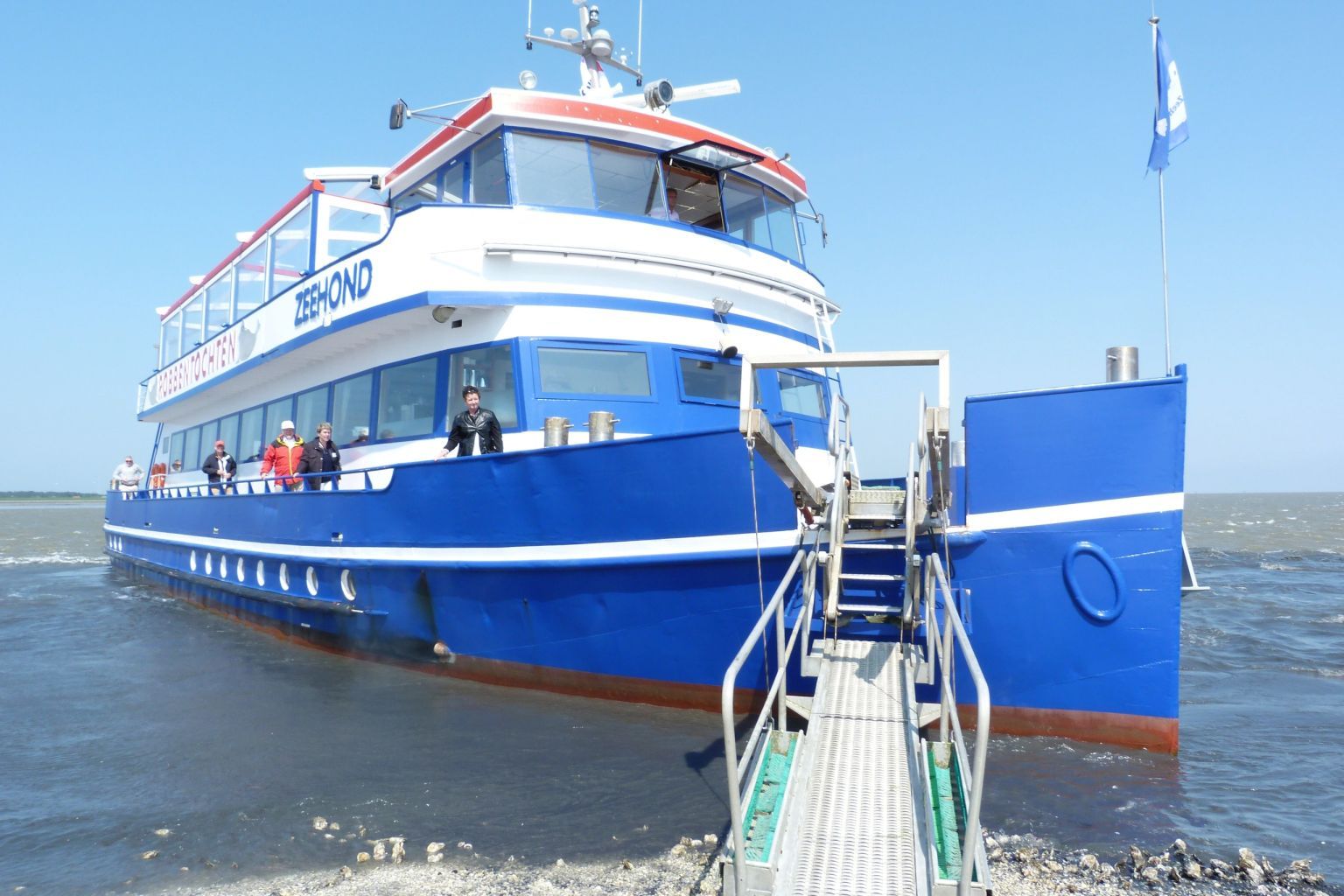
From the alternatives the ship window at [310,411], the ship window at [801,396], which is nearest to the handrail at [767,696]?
the ship window at [801,396]

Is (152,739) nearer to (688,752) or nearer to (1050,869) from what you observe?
(688,752)

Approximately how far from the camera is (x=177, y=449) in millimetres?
17125

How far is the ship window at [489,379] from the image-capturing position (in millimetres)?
7918

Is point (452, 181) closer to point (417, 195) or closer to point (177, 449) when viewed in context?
point (417, 195)

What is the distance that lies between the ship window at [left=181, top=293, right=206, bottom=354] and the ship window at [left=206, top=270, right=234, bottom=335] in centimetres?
47

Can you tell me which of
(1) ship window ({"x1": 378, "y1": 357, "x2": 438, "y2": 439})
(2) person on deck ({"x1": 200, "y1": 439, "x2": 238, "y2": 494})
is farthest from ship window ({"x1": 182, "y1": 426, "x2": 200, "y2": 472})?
(1) ship window ({"x1": 378, "y1": 357, "x2": 438, "y2": 439})

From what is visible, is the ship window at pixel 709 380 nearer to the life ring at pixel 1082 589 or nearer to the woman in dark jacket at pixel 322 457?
the life ring at pixel 1082 589

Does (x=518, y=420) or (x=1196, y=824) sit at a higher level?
(x=518, y=420)

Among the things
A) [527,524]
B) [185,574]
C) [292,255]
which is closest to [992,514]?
[527,524]

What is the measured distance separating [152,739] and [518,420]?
140 inches

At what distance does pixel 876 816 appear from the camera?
429 centimetres

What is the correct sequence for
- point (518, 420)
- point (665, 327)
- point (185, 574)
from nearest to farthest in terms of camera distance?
point (518, 420), point (665, 327), point (185, 574)

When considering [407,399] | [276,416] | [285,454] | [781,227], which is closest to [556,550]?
[407,399]

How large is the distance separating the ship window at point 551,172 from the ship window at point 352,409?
2.70 meters
